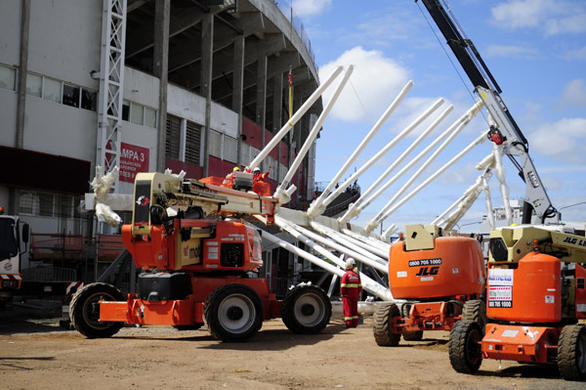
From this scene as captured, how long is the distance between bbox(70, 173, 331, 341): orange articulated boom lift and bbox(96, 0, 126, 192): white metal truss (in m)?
14.3

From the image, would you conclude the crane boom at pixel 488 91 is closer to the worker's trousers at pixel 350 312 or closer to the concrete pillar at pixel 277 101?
the worker's trousers at pixel 350 312

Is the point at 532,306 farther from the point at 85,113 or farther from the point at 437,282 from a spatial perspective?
the point at 85,113

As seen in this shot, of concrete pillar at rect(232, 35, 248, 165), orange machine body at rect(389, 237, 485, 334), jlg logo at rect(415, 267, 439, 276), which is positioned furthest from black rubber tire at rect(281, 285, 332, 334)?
concrete pillar at rect(232, 35, 248, 165)

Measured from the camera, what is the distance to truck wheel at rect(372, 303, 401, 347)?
14.0 metres

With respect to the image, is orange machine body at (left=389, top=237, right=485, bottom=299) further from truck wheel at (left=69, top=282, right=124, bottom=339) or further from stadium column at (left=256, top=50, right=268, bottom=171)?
stadium column at (left=256, top=50, right=268, bottom=171)

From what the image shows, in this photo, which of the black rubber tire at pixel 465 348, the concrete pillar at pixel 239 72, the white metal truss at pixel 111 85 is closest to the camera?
the black rubber tire at pixel 465 348

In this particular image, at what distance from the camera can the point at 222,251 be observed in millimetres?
15117

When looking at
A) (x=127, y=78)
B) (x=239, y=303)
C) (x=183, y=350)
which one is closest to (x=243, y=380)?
(x=183, y=350)

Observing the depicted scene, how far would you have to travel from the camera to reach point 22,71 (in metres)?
26.8

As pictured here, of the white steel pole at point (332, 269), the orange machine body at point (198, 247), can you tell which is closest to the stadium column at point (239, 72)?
the white steel pole at point (332, 269)

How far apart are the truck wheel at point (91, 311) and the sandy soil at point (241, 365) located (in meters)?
0.27

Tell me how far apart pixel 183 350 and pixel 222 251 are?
8.75ft

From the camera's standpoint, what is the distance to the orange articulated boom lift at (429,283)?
1400 cm

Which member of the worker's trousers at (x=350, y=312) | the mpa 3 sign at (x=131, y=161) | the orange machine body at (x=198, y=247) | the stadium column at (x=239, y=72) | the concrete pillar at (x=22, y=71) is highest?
the stadium column at (x=239, y=72)
